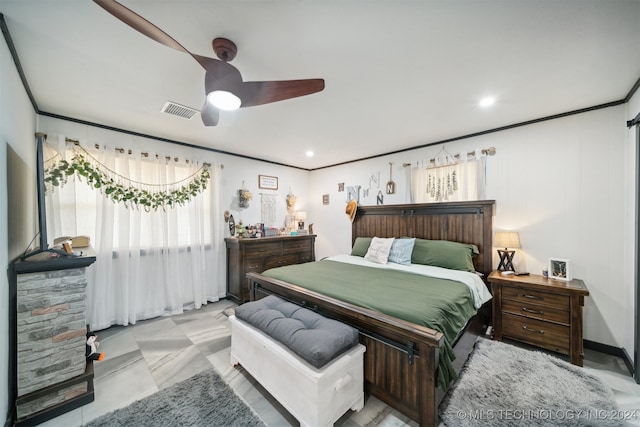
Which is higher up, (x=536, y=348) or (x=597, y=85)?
(x=597, y=85)

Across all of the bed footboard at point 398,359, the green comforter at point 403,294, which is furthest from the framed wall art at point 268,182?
the bed footboard at point 398,359

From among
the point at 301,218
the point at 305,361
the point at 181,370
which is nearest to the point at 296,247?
the point at 301,218

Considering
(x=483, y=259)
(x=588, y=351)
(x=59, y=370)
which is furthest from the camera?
(x=483, y=259)

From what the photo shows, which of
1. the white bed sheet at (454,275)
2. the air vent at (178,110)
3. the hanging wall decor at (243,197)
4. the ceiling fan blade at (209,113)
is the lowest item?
the white bed sheet at (454,275)

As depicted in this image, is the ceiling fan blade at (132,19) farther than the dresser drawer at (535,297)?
No

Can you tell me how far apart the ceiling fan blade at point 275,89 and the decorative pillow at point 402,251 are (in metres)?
2.49

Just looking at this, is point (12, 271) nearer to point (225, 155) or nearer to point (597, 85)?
point (225, 155)

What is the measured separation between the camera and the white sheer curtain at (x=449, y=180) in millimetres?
3262

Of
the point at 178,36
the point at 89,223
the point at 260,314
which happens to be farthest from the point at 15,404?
the point at 178,36

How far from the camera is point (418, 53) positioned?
65.0 inches

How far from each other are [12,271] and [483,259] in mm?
4418

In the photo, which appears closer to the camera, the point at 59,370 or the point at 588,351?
the point at 59,370

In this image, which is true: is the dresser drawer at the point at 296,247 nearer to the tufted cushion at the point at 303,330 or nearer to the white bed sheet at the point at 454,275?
the white bed sheet at the point at 454,275

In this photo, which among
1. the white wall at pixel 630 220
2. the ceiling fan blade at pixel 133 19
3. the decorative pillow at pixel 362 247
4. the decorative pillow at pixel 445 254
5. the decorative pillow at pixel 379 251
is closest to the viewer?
the ceiling fan blade at pixel 133 19
